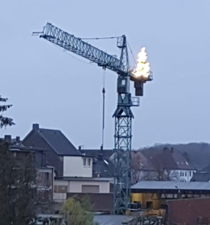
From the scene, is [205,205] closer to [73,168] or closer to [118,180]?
[118,180]

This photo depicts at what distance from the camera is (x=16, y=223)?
29516mm

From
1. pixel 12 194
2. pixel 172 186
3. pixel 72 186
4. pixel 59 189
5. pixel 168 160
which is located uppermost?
pixel 168 160

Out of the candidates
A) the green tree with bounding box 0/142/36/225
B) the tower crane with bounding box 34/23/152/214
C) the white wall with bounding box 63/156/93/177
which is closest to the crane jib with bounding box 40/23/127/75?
the tower crane with bounding box 34/23/152/214

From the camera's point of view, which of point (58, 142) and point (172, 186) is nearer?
point (172, 186)

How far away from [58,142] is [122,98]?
20.0 m

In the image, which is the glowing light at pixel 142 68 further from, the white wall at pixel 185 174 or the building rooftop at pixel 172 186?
the white wall at pixel 185 174

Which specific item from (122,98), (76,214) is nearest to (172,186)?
(122,98)

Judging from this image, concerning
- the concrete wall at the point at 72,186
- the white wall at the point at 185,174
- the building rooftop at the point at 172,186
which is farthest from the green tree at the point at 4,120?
the white wall at the point at 185,174

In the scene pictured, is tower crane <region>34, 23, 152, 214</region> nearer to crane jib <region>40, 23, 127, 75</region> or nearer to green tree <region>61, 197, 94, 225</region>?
crane jib <region>40, 23, 127, 75</region>

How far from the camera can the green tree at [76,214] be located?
4058 centimetres

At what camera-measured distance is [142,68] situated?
6275 cm

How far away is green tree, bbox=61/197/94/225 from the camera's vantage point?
40575 millimetres

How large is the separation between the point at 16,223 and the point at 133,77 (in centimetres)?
3400

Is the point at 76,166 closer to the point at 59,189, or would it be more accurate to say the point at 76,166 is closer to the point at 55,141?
the point at 55,141
